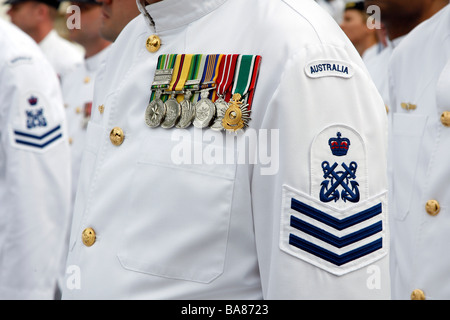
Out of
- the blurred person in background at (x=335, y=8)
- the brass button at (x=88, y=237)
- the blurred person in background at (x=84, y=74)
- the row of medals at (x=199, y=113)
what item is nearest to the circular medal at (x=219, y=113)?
the row of medals at (x=199, y=113)

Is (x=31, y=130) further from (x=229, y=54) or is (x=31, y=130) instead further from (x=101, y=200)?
(x=229, y=54)

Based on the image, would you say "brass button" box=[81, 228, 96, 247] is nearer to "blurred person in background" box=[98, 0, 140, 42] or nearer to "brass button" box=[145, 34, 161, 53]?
"brass button" box=[145, 34, 161, 53]

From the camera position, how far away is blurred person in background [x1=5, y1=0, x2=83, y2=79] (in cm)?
616

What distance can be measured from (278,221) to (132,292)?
15.6 inches

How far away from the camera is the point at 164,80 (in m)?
1.77

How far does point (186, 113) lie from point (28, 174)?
76.9 inches

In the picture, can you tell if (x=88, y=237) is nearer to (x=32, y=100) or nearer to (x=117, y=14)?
(x=117, y=14)

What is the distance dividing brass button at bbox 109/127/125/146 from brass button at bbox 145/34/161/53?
0.22 meters

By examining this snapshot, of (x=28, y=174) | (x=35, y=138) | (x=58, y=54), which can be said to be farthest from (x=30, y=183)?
(x=58, y=54)

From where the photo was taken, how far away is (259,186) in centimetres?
158

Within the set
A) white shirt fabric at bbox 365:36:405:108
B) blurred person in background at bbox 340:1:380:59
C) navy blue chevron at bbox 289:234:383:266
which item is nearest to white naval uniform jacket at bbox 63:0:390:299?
navy blue chevron at bbox 289:234:383:266

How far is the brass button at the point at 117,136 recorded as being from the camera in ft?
5.90

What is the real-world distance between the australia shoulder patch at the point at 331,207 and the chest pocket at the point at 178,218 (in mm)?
156

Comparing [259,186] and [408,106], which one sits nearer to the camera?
[259,186]
